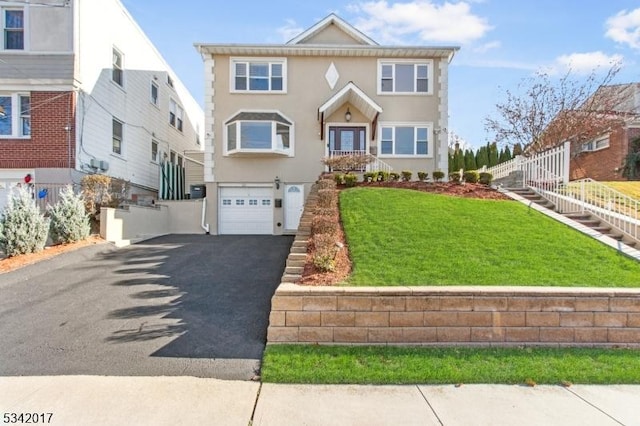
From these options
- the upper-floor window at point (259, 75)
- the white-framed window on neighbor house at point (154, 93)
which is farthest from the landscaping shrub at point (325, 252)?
the white-framed window on neighbor house at point (154, 93)

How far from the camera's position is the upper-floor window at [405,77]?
16656 millimetres

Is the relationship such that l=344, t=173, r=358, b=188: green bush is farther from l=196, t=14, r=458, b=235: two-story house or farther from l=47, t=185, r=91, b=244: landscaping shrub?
l=47, t=185, r=91, b=244: landscaping shrub

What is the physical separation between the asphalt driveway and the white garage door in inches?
268

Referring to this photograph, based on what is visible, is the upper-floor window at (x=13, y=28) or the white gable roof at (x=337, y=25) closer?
the upper-floor window at (x=13, y=28)

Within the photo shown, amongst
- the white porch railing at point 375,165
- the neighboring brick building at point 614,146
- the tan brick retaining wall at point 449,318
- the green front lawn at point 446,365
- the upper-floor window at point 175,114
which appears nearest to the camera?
the green front lawn at point 446,365

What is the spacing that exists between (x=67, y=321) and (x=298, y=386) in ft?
13.0

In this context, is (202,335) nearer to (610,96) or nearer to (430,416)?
(430,416)

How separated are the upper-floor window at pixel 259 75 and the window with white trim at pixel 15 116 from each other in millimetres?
7631

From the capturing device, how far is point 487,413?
139 inches

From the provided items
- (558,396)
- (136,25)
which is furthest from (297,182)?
(558,396)

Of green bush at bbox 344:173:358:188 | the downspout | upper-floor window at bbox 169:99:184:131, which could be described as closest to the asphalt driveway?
green bush at bbox 344:173:358:188

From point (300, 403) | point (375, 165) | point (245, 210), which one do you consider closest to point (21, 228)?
point (300, 403)

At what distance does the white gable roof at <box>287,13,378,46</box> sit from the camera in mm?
16898

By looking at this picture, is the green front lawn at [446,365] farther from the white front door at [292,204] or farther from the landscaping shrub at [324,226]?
the white front door at [292,204]
